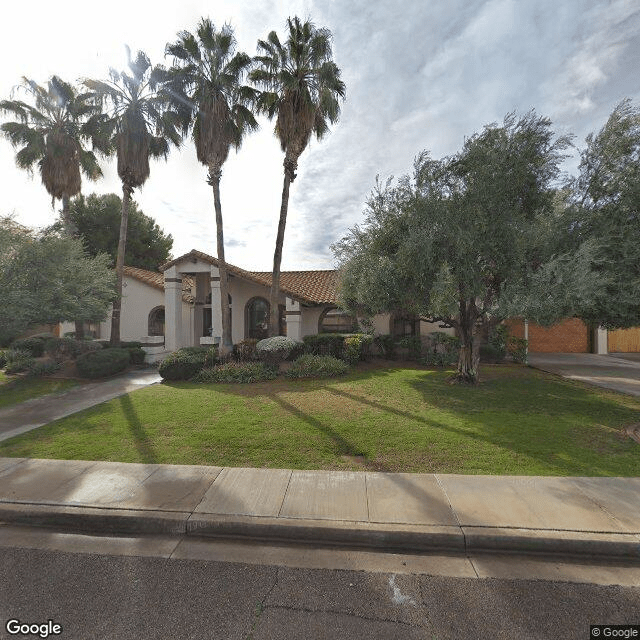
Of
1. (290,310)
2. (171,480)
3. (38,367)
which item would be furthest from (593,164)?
(38,367)

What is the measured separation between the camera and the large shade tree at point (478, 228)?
24.8 feet

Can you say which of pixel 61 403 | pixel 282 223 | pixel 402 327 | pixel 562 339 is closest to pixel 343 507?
pixel 61 403

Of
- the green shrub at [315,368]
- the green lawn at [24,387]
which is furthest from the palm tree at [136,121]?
the green shrub at [315,368]

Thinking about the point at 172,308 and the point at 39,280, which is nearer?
the point at 39,280

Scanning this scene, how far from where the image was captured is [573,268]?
6562 mm

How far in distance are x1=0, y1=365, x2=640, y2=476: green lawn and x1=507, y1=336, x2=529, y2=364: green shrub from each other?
5.20m

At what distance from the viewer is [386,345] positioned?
15742mm

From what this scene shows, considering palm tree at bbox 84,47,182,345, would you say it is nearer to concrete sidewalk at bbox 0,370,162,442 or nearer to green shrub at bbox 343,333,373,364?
concrete sidewalk at bbox 0,370,162,442

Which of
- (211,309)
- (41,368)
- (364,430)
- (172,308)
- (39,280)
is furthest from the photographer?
(211,309)

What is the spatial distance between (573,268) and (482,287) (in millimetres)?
1913

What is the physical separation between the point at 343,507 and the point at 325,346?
1055cm

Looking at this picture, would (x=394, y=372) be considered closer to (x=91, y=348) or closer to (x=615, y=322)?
(x=615, y=322)

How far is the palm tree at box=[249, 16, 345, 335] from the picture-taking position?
12.6 meters

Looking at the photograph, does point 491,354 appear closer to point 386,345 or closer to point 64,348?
point 386,345
